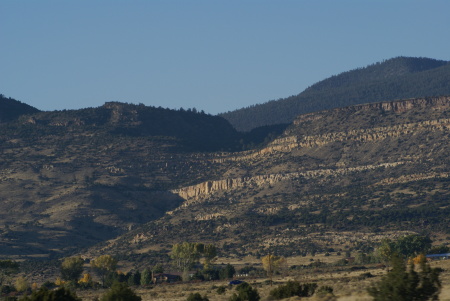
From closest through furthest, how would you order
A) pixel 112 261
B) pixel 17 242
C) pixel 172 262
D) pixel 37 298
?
pixel 37 298
pixel 112 261
pixel 172 262
pixel 17 242

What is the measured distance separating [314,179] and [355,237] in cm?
4128

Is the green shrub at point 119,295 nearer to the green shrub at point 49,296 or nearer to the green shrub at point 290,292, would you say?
the green shrub at point 49,296

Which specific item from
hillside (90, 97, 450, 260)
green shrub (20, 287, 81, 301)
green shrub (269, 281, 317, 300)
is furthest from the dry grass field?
hillside (90, 97, 450, 260)

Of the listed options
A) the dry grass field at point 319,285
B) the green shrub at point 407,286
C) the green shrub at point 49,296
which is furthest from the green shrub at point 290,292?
the green shrub at point 407,286

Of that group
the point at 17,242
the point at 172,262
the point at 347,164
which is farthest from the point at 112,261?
the point at 347,164

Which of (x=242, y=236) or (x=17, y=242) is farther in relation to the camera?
(x=17, y=242)

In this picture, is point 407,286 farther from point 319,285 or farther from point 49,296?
point 319,285

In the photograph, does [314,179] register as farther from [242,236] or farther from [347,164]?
[242,236]

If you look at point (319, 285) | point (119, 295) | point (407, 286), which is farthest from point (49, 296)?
point (319, 285)

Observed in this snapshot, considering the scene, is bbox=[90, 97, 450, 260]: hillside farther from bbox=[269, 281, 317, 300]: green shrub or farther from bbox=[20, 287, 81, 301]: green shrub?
bbox=[20, 287, 81, 301]: green shrub

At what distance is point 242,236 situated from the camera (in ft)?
538

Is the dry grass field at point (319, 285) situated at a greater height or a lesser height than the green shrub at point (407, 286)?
lesser

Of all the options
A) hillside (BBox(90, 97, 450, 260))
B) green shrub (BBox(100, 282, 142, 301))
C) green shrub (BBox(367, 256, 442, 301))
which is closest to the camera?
green shrub (BBox(367, 256, 442, 301))

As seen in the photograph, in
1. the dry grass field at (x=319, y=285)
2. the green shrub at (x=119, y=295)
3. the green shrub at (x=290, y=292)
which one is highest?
the green shrub at (x=119, y=295)
